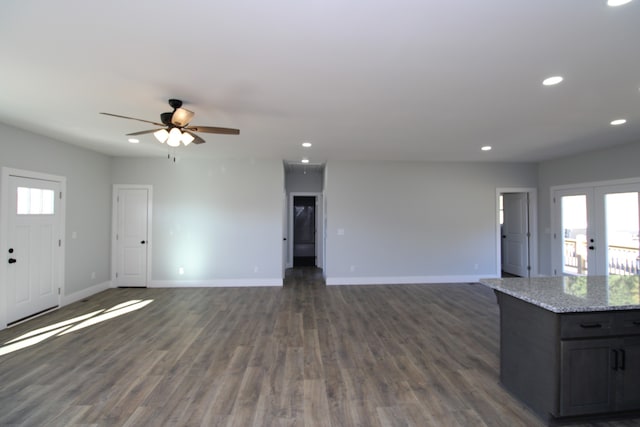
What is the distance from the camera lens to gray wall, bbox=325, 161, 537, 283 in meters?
6.46

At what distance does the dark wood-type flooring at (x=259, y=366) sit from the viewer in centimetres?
221

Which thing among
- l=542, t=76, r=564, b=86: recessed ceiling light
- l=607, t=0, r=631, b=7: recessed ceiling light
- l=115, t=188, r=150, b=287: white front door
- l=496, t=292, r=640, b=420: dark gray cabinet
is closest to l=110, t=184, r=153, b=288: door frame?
l=115, t=188, r=150, b=287: white front door

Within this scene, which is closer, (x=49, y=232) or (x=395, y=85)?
(x=395, y=85)

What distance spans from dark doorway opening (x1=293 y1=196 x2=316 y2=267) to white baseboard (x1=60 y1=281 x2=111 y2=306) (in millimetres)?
5135

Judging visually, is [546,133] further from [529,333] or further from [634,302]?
→ [529,333]

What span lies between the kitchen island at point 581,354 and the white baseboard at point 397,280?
4.19 m

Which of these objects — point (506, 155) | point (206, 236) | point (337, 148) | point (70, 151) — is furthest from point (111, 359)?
point (506, 155)

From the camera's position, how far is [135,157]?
20.0 feet

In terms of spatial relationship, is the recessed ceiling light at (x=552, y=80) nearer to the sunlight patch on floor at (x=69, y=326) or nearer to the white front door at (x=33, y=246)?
the sunlight patch on floor at (x=69, y=326)

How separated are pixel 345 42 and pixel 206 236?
509 centimetres

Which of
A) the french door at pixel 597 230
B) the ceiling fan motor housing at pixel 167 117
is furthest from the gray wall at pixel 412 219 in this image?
the ceiling fan motor housing at pixel 167 117

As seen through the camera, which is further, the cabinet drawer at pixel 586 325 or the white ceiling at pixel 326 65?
the cabinet drawer at pixel 586 325

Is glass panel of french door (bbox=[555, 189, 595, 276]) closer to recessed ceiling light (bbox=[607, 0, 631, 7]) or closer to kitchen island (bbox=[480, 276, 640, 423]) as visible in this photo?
kitchen island (bbox=[480, 276, 640, 423])

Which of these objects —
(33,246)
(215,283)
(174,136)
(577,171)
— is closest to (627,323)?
(174,136)
